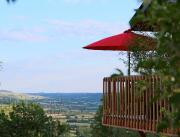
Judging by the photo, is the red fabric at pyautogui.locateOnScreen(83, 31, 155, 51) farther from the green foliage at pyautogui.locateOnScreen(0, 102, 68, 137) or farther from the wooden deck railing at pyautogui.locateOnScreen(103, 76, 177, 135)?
the green foliage at pyautogui.locateOnScreen(0, 102, 68, 137)

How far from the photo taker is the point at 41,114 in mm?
→ 16922

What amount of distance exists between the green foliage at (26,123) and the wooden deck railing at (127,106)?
22.4 ft

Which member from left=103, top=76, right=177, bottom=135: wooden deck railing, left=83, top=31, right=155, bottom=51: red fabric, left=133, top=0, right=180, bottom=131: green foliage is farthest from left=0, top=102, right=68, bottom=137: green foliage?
left=133, top=0, right=180, bottom=131: green foliage

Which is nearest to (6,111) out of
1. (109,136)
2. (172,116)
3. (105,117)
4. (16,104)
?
(16,104)

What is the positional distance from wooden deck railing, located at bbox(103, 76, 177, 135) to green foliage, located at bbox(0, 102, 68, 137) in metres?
6.83

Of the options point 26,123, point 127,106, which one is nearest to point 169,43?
point 127,106

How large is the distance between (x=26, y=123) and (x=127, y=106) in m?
7.90

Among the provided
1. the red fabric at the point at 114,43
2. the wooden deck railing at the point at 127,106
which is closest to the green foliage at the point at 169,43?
the wooden deck railing at the point at 127,106

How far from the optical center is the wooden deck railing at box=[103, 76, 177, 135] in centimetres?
838

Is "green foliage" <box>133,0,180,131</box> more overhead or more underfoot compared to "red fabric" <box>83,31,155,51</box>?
more underfoot

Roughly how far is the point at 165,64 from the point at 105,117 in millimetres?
7615

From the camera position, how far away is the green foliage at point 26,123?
16547 mm

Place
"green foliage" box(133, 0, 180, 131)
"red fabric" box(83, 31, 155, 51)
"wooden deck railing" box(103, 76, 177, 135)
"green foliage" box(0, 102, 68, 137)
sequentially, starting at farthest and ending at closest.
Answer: "green foliage" box(0, 102, 68, 137) < "red fabric" box(83, 31, 155, 51) < "wooden deck railing" box(103, 76, 177, 135) < "green foliage" box(133, 0, 180, 131)

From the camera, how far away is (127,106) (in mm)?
9273
